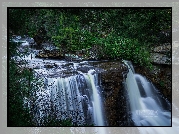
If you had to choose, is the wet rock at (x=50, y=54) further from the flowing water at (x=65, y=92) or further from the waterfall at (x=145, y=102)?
the waterfall at (x=145, y=102)

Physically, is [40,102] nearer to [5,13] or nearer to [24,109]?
[24,109]

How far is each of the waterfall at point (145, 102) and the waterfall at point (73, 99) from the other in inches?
20.7

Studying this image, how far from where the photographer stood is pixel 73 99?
228 inches

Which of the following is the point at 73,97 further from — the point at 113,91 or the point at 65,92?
the point at 113,91

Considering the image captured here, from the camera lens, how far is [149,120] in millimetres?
5852

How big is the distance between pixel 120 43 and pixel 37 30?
132 centimetres

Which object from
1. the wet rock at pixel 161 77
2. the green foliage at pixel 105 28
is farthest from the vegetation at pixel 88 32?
the wet rock at pixel 161 77

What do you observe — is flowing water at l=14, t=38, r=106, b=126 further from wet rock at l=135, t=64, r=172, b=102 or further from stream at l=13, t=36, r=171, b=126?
wet rock at l=135, t=64, r=172, b=102

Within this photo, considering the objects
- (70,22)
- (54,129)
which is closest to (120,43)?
(70,22)

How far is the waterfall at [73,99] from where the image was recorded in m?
5.75

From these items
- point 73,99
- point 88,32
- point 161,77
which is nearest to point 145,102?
point 161,77

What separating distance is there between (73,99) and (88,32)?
1062mm

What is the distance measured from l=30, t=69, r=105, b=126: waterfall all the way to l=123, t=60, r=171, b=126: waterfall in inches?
20.7

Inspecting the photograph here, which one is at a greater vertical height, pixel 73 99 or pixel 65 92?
pixel 65 92
